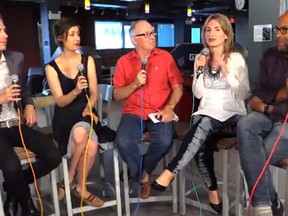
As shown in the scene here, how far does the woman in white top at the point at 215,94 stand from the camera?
6.24 ft

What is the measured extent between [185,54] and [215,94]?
1.54m

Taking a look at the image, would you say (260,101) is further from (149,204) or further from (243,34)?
(243,34)

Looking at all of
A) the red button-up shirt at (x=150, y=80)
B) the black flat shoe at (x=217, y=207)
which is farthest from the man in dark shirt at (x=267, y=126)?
the red button-up shirt at (x=150, y=80)

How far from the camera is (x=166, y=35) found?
11273 millimetres

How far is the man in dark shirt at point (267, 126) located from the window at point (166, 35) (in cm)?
929

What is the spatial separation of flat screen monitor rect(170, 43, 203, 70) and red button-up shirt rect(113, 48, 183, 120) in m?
1.23

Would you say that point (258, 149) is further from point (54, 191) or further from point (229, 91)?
point (54, 191)

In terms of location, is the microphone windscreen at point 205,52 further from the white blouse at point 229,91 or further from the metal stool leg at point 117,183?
the metal stool leg at point 117,183

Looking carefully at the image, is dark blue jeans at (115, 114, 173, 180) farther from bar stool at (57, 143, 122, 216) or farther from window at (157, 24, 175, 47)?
window at (157, 24, 175, 47)

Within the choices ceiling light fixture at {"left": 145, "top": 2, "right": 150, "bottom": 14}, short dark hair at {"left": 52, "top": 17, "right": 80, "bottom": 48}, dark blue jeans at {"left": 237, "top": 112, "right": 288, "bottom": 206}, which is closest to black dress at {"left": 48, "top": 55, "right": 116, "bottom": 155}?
short dark hair at {"left": 52, "top": 17, "right": 80, "bottom": 48}

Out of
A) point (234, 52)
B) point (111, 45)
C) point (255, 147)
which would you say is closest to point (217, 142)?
point (255, 147)

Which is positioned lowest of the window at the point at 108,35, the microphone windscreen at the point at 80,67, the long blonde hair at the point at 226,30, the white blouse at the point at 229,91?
the white blouse at the point at 229,91

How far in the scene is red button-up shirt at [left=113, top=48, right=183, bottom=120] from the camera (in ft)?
7.07

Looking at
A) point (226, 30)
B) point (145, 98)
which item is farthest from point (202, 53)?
point (145, 98)
